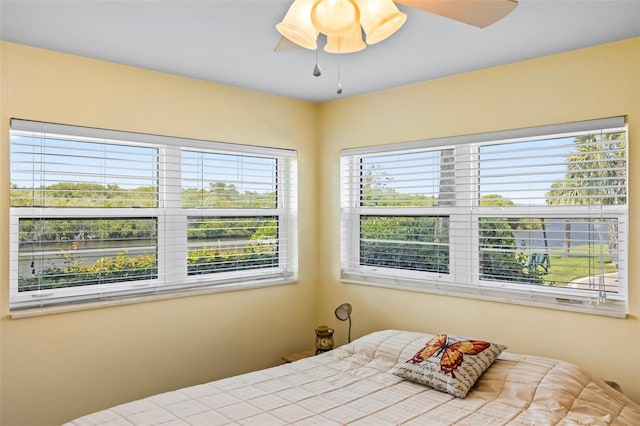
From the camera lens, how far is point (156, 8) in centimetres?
214

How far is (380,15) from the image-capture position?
1533 mm

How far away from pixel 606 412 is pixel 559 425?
30 centimetres

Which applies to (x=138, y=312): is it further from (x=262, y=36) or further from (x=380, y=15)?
(x=380, y=15)

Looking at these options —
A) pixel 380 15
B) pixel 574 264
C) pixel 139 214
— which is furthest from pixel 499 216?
pixel 139 214

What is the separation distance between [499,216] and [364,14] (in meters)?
1.96

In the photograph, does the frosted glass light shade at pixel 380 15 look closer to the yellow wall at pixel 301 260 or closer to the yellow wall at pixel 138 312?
the yellow wall at pixel 301 260

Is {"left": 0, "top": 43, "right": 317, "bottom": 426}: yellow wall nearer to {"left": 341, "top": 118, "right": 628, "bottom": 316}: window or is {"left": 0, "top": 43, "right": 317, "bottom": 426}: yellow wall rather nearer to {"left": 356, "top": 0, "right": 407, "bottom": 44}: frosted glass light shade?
{"left": 341, "top": 118, "right": 628, "bottom": 316}: window

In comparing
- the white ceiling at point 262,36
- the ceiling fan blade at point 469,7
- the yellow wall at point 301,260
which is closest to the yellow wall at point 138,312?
the yellow wall at point 301,260

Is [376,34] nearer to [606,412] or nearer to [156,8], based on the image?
[156,8]

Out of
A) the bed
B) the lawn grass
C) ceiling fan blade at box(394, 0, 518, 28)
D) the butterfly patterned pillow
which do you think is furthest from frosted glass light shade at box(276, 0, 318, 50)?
the lawn grass

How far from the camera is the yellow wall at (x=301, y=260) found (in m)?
2.58

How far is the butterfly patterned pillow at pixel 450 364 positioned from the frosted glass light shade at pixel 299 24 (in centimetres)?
176

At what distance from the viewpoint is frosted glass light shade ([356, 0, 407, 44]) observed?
1520mm

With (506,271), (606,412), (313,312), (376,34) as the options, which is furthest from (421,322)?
(376,34)
